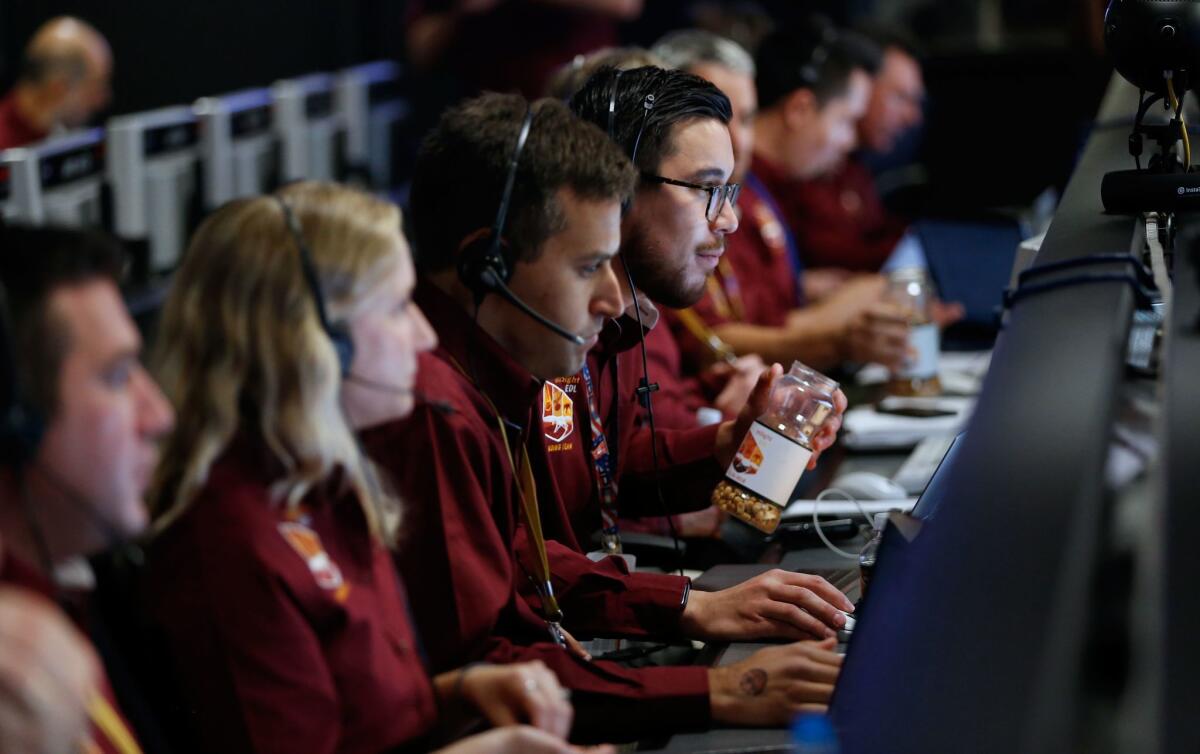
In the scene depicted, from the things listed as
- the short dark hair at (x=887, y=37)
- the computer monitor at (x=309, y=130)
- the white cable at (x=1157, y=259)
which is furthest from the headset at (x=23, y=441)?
the short dark hair at (x=887, y=37)

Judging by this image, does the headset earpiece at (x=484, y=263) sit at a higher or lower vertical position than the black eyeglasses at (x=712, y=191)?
higher

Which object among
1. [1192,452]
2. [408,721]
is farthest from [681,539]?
[1192,452]

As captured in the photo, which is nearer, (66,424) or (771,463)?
(66,424)

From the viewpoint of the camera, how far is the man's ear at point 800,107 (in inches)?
161

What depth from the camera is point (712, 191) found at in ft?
6.45

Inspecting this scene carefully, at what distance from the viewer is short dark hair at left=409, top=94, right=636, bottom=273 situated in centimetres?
157

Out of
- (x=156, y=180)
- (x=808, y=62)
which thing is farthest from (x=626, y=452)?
(x=808, y=62)

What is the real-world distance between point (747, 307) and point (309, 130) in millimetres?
1781

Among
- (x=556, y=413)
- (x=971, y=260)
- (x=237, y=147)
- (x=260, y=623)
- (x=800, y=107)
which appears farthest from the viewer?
(x=800, y=107)

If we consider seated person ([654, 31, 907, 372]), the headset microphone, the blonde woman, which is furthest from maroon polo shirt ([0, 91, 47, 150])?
the blonde woman

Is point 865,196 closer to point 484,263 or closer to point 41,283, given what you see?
point 484,263

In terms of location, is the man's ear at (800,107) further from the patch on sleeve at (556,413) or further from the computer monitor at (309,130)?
the patch on sleeve at (556,413)

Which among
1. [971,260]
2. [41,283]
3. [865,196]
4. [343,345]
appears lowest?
[865,196]

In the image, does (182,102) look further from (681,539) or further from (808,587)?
(808,587)
